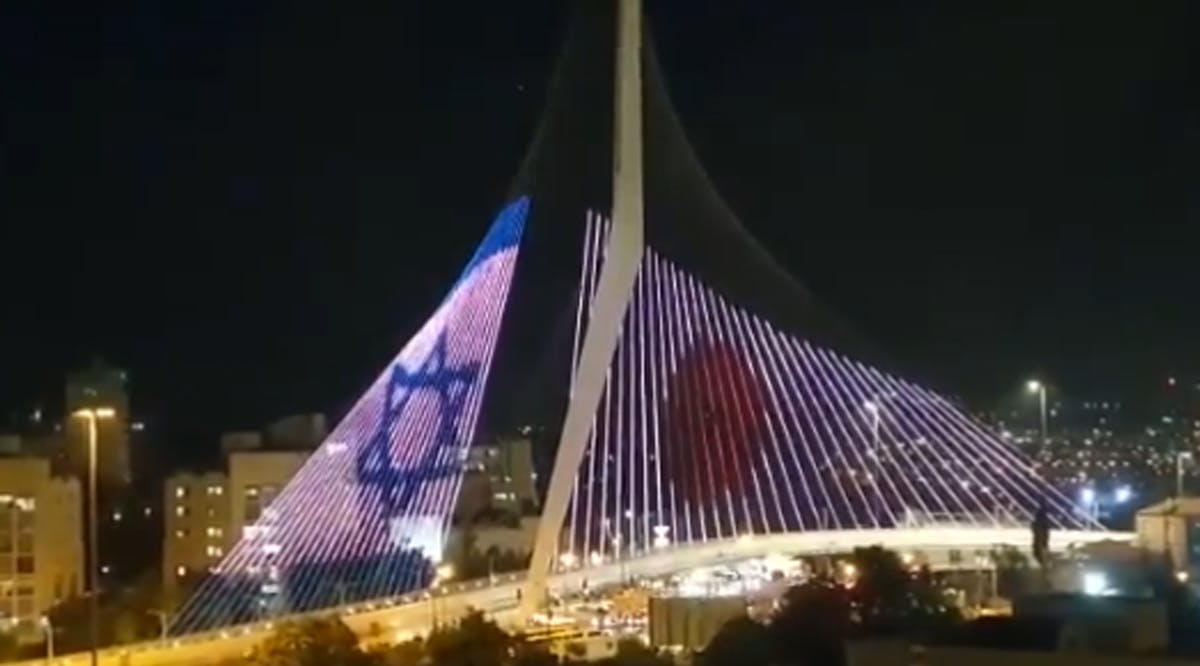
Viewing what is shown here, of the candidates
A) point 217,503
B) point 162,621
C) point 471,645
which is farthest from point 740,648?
point 217,503

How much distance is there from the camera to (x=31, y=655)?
1159 centimetres

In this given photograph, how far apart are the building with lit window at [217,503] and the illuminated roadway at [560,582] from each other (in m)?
4.47

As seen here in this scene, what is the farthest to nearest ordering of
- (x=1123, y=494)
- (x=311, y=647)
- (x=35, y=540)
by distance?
(x=1123, y=494), (x=35, y=540), (x=311, y=647)

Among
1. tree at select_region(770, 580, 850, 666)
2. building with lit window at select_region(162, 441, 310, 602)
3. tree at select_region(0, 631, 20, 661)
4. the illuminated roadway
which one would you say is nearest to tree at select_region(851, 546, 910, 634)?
tree at select_region(770, 580, 850, 666)

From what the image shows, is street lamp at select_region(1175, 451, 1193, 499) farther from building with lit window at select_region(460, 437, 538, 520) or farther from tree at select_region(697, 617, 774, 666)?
tree at select_region(697, 617, 774, 666)

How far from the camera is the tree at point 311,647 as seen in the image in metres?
8.91

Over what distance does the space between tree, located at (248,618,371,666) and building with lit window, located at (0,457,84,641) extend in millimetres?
6018

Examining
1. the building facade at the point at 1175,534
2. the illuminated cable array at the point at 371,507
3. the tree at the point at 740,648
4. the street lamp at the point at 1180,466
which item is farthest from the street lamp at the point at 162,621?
the street lamp at the point at 1180,466

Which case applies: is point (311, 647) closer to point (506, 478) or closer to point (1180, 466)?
point (506, 478)

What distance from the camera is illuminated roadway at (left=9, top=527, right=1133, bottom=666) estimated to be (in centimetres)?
1038

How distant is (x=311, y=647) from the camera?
9109 mm

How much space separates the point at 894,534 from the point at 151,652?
23.8 ft

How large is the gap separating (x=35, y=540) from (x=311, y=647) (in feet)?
23.7

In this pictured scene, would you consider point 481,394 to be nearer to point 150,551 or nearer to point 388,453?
point 388,453
